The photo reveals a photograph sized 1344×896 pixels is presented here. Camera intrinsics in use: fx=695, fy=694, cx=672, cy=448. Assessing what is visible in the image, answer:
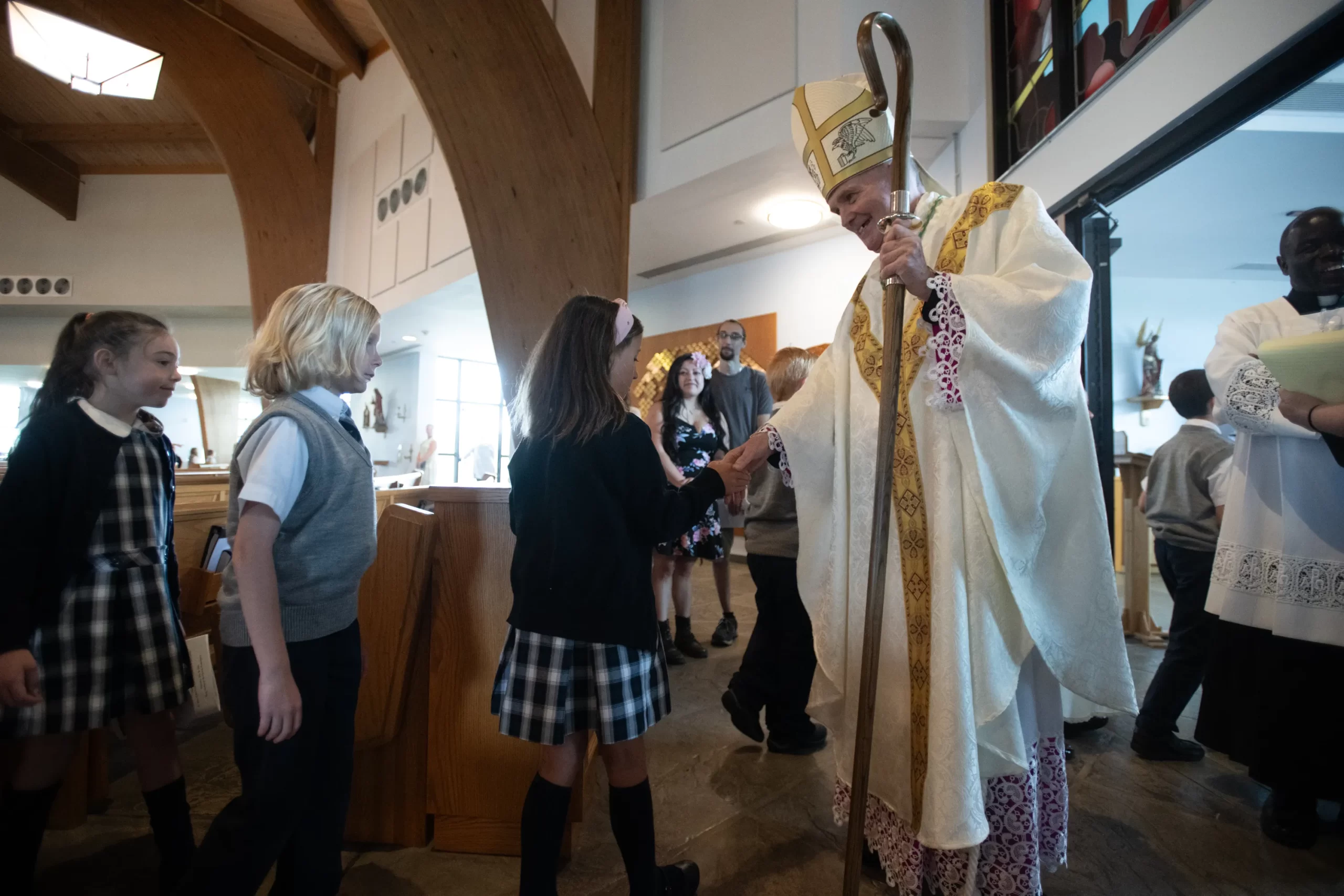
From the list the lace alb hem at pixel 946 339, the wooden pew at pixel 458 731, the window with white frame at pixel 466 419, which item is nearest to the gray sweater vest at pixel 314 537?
the wooden pew at pixel 458 731

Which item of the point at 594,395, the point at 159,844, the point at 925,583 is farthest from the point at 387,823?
the point at 925,583

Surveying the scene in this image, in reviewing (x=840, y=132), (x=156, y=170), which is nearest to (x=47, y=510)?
(x=840, y=132)

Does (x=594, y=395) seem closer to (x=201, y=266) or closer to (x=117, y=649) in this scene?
(x=117, y=649)

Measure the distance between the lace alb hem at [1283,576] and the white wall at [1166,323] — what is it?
6514 millimetres

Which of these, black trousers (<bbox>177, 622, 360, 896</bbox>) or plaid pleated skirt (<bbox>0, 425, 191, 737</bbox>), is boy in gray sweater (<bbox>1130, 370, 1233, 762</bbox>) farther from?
plaid pleated skirt (<bbox>0, 425, 191, 737</bbox>)

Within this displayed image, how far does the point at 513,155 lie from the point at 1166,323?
7438 mm

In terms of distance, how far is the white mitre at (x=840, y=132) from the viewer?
1.58 m

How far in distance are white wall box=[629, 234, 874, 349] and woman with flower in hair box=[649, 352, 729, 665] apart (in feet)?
6.11

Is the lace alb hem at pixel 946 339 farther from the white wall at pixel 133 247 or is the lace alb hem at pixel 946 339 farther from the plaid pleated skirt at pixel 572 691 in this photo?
the white wall at pixel 133 247

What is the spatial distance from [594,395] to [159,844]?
1.33 m

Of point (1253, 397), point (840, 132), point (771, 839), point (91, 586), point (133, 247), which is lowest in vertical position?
point (771, 839)

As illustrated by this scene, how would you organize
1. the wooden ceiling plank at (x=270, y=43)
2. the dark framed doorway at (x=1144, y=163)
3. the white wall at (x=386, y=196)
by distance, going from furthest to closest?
the wooden ceiling plank at (x=270, y=43) → the white wall at (x=386, y=196) → the dark framed doorway at (x=1144, y=163)

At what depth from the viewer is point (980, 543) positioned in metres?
1.33

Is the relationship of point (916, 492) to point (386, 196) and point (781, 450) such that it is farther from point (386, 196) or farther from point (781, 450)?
point (386, 196)
